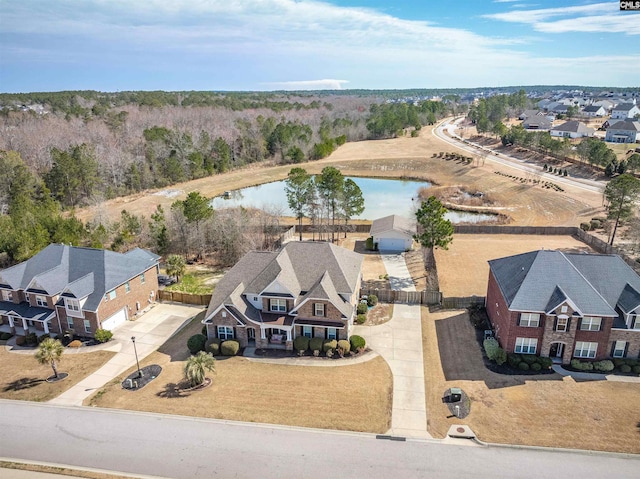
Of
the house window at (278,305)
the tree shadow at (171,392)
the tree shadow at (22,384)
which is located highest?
the house window at (278,305)

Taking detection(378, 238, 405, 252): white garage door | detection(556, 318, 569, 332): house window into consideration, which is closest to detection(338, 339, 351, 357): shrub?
detection(556, 318, 569, 332): house window

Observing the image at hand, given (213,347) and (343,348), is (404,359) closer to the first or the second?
(343,348)

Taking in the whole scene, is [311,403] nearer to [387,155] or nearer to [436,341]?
[436,341]

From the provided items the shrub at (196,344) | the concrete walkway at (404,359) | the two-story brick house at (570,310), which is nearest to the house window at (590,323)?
the two-story brick house at (570,310)

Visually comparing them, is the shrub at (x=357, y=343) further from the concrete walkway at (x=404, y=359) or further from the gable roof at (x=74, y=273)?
the gable roof at (x=74, y=273)

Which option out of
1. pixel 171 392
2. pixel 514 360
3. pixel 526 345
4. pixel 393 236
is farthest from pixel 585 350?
pixel 171 392

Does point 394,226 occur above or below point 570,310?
below
